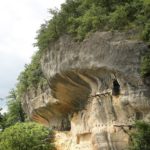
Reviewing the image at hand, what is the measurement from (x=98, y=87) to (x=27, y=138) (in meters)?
5.00

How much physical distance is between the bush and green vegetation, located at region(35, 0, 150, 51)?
12.7 feet

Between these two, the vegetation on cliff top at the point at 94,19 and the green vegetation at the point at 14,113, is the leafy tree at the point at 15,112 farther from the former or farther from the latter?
the vegetation on cliff top at the point at 94,19

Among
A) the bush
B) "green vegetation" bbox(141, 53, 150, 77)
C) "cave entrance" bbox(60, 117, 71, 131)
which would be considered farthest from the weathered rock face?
"cave entrance" bbox(60, 117, 71, 131)

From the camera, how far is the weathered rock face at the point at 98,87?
1848 centimetres

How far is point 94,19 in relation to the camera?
20.3 meters

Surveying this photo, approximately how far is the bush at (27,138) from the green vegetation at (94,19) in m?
3.88

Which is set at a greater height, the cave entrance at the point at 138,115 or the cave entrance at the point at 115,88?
the cave entrance at the point at 115,88

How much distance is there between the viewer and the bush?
76.1ft

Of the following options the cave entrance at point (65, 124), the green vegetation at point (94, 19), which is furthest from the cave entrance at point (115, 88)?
the cave entrance at point (65, 124)

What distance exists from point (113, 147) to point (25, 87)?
9267 millimetres

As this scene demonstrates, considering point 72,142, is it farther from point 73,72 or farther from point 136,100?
point 136,100

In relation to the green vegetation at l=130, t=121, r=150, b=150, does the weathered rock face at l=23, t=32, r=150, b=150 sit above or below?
above

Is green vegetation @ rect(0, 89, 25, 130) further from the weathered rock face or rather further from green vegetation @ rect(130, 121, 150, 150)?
green vegetation @ rect(130, 121, 150, 150)

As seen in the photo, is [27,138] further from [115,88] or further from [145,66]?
[145,66]
